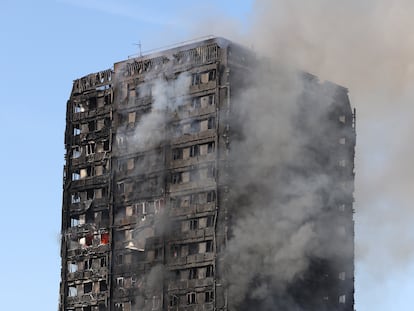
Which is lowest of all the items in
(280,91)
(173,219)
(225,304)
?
(225,304)

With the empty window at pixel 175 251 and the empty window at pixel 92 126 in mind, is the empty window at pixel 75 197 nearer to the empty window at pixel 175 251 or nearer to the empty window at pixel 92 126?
the empty window at pixel 92 126

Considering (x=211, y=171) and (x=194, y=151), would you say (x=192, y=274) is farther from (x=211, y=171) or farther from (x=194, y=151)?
(x=194, y=151)

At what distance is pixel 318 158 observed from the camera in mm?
181000

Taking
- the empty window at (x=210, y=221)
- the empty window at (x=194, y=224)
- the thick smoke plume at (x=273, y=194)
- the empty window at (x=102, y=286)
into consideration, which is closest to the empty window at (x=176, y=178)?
the empty window at (x=194, y=224)

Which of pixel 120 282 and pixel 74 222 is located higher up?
pixel 74 222

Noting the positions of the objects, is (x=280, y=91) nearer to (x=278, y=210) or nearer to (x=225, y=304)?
(x=278, y=210)

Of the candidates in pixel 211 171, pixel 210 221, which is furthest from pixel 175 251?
pixel 211 171

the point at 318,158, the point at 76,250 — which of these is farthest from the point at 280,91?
the point at 76,250

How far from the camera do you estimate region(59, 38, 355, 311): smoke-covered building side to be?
170 metres

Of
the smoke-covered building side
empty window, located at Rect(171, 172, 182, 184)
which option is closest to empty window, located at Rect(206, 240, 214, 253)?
the smoke-covered building side

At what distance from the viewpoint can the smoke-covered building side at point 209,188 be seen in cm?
17025

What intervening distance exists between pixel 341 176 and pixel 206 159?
73.5 ft

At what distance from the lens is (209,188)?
17175cm

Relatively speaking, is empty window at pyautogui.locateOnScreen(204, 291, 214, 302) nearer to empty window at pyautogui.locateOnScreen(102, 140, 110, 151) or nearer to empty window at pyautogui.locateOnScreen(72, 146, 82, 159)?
empty window at pyautogui.locateOnScreen(102, 140, 110, 151)
